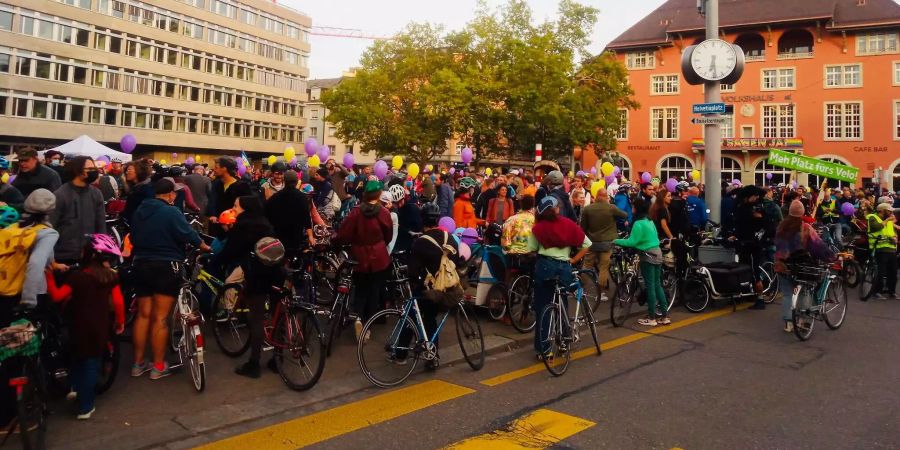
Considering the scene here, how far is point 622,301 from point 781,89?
4551 cm

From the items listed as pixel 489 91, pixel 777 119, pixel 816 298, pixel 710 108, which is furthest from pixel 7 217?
pixel 777 119

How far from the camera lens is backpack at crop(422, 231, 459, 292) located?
576 centimetres

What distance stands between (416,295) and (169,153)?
5210cm

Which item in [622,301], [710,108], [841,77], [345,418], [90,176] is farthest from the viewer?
[841,77]

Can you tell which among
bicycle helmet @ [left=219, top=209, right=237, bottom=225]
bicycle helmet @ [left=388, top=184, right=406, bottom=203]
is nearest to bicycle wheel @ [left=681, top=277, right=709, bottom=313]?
bicycle helmet @ [left=388, top=184, right=406, bottom=203]

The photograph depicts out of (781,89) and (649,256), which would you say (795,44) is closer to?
(781,89)

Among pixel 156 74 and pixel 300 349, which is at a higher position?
pixel 156 74

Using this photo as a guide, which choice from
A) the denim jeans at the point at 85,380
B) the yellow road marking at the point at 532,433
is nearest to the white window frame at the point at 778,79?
the yellow road marking at the point at 532,433

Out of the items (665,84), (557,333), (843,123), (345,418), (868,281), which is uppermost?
(665,84)

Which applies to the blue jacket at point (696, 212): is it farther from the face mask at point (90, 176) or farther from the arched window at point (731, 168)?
the arched window at point (731, 168)

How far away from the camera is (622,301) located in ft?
27.8

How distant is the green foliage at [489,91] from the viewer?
1403 inches

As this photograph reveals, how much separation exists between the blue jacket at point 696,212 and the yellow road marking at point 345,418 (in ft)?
24.5

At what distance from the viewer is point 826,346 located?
24.2ft
